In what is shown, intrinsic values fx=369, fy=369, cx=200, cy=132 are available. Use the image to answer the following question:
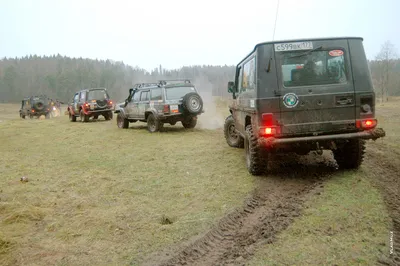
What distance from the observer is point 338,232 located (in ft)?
12.7

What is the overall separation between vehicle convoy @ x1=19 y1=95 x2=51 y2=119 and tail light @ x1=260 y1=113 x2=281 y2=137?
27.3 m

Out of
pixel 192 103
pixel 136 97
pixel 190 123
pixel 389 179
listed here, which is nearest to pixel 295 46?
pixel 389 179

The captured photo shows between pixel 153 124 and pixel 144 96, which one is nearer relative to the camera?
pixel 153 124

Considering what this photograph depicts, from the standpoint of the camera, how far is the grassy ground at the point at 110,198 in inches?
157

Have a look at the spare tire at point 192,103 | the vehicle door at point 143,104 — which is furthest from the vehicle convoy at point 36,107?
the spare tire at point 192,103

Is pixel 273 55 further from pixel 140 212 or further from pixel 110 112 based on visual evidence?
pixel 110 112

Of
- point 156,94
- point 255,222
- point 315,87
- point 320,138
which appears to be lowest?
point 255,222

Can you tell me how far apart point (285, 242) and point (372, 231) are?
0.95 m

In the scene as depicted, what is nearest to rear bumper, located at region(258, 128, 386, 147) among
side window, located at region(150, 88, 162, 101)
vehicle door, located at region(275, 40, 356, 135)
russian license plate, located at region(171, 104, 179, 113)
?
vehicle door, located at region(275, 40, 356, 135)

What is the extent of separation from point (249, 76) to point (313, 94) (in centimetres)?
141

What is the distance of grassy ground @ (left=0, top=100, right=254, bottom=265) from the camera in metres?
3.98

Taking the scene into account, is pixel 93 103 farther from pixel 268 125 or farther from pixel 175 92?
pixel 268 125

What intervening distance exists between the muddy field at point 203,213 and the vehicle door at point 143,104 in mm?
5787

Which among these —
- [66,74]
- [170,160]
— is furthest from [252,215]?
[66,74]
